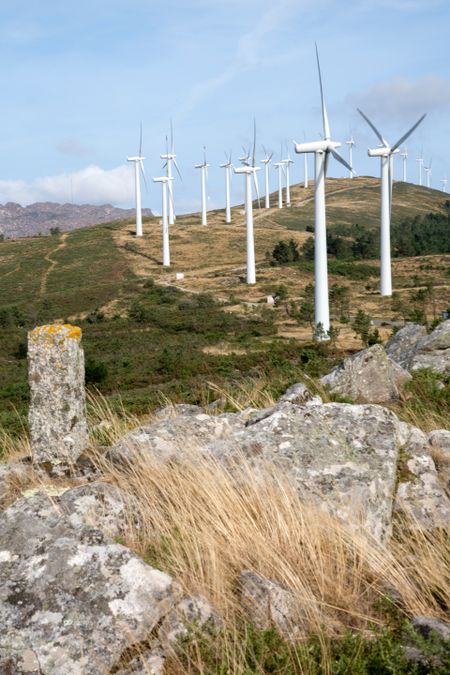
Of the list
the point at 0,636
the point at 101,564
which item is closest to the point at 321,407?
the point at 101,564

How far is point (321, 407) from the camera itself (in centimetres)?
744

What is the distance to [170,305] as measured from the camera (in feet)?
245

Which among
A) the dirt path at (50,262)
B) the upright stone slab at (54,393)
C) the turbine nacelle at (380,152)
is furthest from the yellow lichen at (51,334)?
the dirt path at (50,262)

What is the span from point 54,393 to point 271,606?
5.32 m

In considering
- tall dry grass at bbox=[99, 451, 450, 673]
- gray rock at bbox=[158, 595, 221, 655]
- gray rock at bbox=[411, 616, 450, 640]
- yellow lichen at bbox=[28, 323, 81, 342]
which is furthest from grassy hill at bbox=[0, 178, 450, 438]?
gray rock at bbox=[411, 616, 450, 640]

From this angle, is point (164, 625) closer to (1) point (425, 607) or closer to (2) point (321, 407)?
(1) point (425, 607)

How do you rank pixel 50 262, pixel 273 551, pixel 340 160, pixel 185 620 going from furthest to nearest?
pixel 50 262 → pixel 340 160 → pixel 273 551 → pixel 185 620

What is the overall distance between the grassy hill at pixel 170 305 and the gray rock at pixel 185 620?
860cm

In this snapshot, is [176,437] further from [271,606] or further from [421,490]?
[271,606]

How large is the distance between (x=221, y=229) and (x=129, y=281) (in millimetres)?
46663

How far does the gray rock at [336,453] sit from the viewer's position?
590cm

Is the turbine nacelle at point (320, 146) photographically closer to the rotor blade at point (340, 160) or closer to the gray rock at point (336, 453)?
the rotor blade at point (340, 160)

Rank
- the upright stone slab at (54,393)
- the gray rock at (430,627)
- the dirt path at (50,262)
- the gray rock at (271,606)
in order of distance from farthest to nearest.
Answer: the dirt path at (50,262)
the upright stone slab at (54,393)
the gray rock at (271,606)
the gray rock at (430,627)

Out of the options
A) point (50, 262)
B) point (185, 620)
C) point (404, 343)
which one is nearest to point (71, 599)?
point (185, 620)
